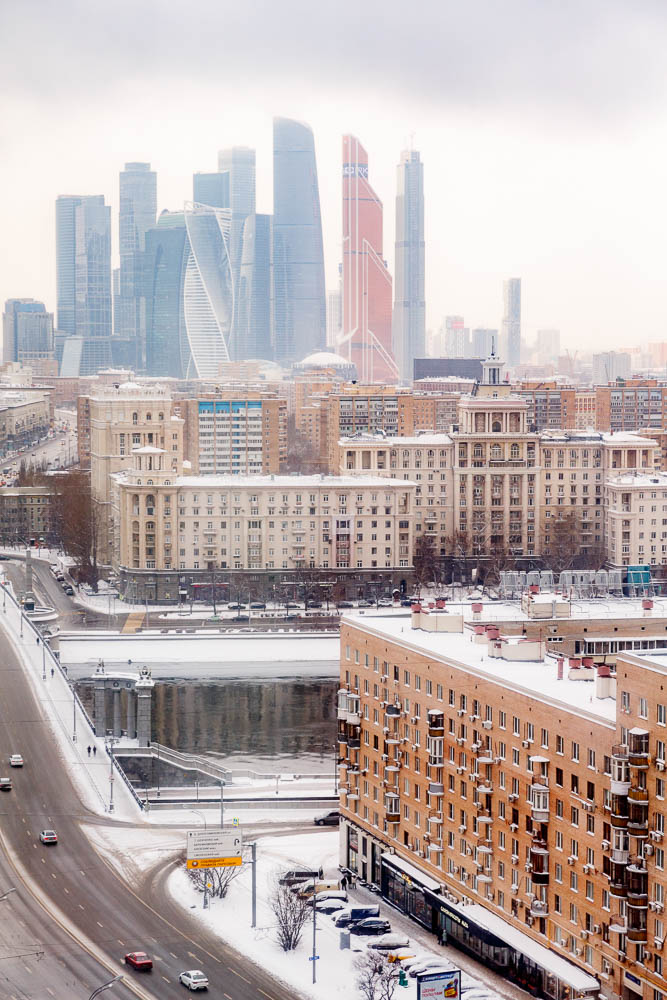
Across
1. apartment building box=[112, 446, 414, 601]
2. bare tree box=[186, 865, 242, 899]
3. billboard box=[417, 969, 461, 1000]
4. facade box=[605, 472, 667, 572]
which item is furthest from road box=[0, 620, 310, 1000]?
facade box=[605, 472, 667, 572]

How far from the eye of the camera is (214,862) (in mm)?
28734

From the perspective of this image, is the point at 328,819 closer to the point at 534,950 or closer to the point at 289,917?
the point at 289,917

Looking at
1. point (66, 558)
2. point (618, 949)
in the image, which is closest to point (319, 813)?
point (618, 949)

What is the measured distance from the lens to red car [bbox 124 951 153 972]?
25.2 meters

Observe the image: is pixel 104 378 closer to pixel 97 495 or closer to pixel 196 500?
pixel 97 495

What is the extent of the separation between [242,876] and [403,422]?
3119 inches

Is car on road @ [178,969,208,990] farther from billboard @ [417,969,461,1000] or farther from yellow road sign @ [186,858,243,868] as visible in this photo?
yellow road sign @ [186,858,243,868]

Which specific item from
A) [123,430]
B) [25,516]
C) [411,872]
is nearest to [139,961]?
[411,872]

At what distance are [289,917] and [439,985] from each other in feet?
11.8

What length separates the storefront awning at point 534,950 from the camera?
Result: 2328 cm

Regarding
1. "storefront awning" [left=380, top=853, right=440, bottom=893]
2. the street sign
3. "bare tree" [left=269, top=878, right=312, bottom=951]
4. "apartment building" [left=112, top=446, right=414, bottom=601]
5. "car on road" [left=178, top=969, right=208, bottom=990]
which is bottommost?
"car on road" [left=178, top=969, right=208, bottom=990]

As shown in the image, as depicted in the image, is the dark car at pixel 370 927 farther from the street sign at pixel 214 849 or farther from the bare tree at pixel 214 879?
the bare tree at pixel 214 879

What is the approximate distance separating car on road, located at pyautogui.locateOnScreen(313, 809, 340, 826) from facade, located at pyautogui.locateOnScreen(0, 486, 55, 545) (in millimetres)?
55923

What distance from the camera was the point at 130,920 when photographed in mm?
27734
